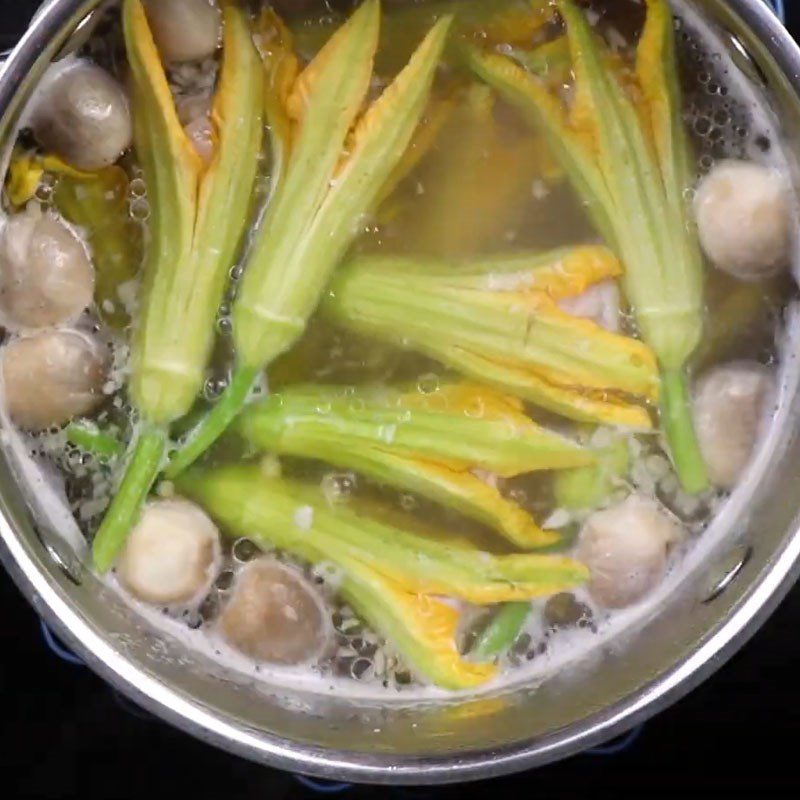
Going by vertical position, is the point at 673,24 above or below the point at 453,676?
above

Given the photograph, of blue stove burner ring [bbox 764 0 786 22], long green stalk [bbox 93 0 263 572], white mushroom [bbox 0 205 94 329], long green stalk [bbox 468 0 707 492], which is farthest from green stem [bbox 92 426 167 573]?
blue stove burner ring [bbox 764 0 786 22]

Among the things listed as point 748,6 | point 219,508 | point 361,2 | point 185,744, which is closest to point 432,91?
point 361,2

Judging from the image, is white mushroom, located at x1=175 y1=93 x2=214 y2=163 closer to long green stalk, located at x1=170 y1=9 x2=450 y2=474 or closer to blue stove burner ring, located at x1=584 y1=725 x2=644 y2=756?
long green stalk, located at x1=170 y1=9 x2=450 y2=474

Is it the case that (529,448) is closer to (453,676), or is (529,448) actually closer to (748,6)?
(453,676)

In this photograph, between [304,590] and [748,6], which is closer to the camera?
[748,6]

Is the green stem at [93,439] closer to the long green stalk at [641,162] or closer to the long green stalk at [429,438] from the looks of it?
the long green stalk at [429,438]

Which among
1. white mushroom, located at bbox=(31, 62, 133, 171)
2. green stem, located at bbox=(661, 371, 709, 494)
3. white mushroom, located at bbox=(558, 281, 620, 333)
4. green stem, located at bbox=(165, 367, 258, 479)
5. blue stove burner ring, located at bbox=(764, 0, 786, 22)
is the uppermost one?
blue stove burner ring, located at bbox=(764, 0, 786, 22)
